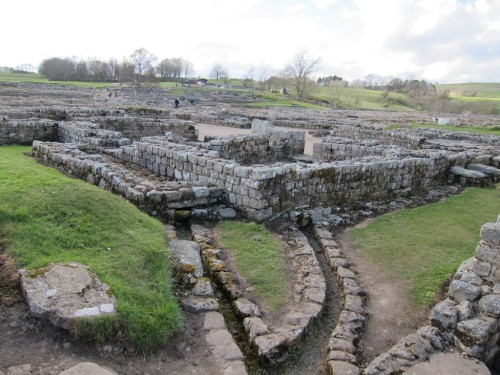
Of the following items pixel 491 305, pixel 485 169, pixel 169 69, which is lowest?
pixel 491 305

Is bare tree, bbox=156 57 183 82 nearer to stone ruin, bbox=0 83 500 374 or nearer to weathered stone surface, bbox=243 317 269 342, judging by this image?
stone ruin, bbox=0 83 500 374

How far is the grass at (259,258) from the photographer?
21.3 feet

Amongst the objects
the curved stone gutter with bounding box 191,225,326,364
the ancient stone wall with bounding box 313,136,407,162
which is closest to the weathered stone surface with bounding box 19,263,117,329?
the curved stone gutter with bounding box 191,225,326,364

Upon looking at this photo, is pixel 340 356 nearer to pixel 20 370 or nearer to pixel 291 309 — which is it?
pixel 291 309

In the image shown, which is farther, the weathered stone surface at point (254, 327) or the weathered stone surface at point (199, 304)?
the weathered stone surface at point (199, 304)

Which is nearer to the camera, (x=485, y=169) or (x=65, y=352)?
(x=65, y=352)

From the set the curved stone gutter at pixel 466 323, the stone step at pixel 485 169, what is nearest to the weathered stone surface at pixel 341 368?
the curved stone gutter at pixel 466 323

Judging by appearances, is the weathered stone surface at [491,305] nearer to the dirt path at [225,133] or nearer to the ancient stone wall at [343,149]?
the ancient stone wall at [343,149]

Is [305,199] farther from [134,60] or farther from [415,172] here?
[134,60]

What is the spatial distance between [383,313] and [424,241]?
10.7ft

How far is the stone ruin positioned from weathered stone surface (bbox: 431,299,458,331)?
0.05 ft

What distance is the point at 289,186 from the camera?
32.1 feet

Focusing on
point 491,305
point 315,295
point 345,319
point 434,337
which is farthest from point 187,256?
point 491,305

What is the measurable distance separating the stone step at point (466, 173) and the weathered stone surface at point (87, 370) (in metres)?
13.9
